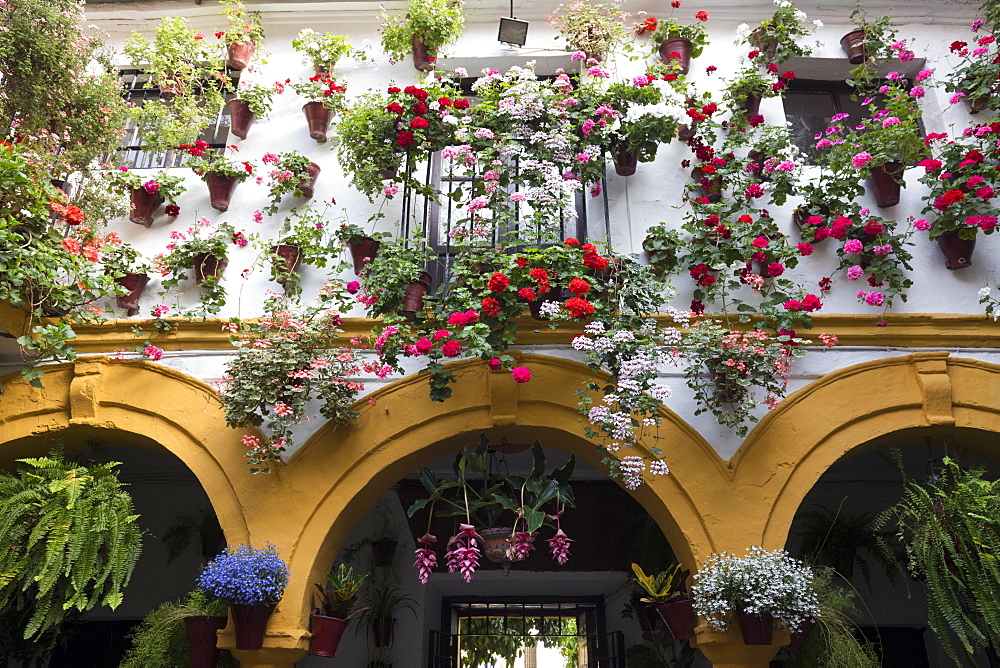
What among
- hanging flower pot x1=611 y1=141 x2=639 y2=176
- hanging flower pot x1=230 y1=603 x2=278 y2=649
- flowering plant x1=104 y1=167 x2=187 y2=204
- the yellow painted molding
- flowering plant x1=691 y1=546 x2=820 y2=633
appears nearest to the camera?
flowering plant x1=691 y1=546 x2=820 y2=633

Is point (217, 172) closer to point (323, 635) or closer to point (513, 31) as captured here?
point (513, 31)

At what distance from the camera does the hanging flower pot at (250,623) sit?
4.00 meters

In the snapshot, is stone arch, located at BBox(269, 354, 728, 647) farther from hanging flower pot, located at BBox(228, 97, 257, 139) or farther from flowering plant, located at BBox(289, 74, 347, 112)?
hanging flower pot, located at BBox(228, 97, 257, 139)

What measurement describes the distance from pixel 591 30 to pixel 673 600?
394cm

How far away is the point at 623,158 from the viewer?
5125 mm

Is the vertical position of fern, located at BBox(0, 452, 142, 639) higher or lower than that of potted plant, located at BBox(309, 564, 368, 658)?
higher

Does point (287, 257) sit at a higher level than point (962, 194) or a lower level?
lower

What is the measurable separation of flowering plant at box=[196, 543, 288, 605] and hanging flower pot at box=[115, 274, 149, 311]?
6.02 feet

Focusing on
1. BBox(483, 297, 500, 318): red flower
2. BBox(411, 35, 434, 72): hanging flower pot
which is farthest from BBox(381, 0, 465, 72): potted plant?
BBox(483, 297, 500, 318): red flower

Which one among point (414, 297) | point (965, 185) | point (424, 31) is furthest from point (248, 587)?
point (965, 185)

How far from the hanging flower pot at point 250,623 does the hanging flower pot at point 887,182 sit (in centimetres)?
455

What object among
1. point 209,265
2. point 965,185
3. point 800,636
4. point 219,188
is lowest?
point 800,636

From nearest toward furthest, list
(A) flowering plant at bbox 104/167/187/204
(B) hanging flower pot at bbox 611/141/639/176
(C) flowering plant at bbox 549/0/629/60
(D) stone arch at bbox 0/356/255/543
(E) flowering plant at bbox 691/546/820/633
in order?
→ (E) flowering plant at bbox 691/546/820/633 < (D) stone arch at bbox 0/356/255/543 < (B) hanging flower pot at bbox 611/141/639/176 < (A) flowering plant at bbox 104/167/187/204 < (C) flowering plant at bbox 549/0/629/60

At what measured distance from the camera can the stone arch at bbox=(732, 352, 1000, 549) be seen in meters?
4.36
